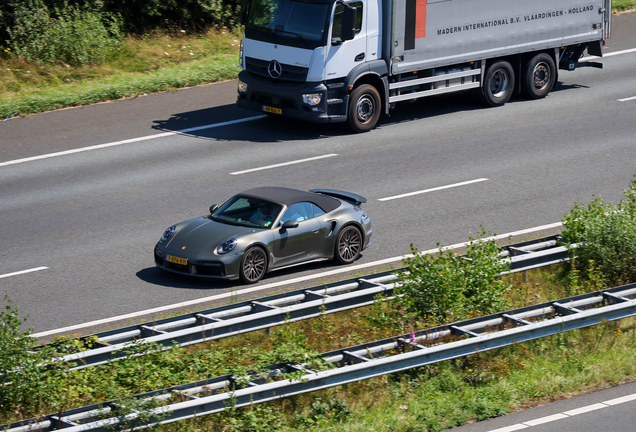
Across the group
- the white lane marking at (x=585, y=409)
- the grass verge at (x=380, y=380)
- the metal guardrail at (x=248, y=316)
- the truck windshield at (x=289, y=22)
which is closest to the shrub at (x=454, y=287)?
the metal guardrail at (x=248, y=316)

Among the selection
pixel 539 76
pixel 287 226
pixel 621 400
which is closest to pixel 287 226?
pixel 287 226

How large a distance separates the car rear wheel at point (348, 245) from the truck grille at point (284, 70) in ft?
22.7

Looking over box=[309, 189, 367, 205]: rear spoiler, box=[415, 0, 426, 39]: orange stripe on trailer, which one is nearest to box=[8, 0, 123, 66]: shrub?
box=[415, 0, 426, 39]: orange stripe on trailer

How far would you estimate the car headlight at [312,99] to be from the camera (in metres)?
19.4

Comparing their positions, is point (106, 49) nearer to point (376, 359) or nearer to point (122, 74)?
point (122, 74)

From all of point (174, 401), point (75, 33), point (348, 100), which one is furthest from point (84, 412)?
point (75, 33)

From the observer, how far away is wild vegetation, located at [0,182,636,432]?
833 centimetres

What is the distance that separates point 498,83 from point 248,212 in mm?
11401

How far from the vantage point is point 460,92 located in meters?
22.4

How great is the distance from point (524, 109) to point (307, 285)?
452 inches

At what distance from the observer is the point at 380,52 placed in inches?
795

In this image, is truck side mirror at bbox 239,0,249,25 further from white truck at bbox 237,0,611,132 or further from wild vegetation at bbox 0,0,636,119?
wild vegetation at bbox 0,0,636,119

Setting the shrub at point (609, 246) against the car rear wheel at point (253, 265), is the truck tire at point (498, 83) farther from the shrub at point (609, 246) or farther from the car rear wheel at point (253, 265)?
the car rear wheel at point (253, 265)

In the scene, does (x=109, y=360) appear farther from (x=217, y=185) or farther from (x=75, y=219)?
(x=217, y=185)
